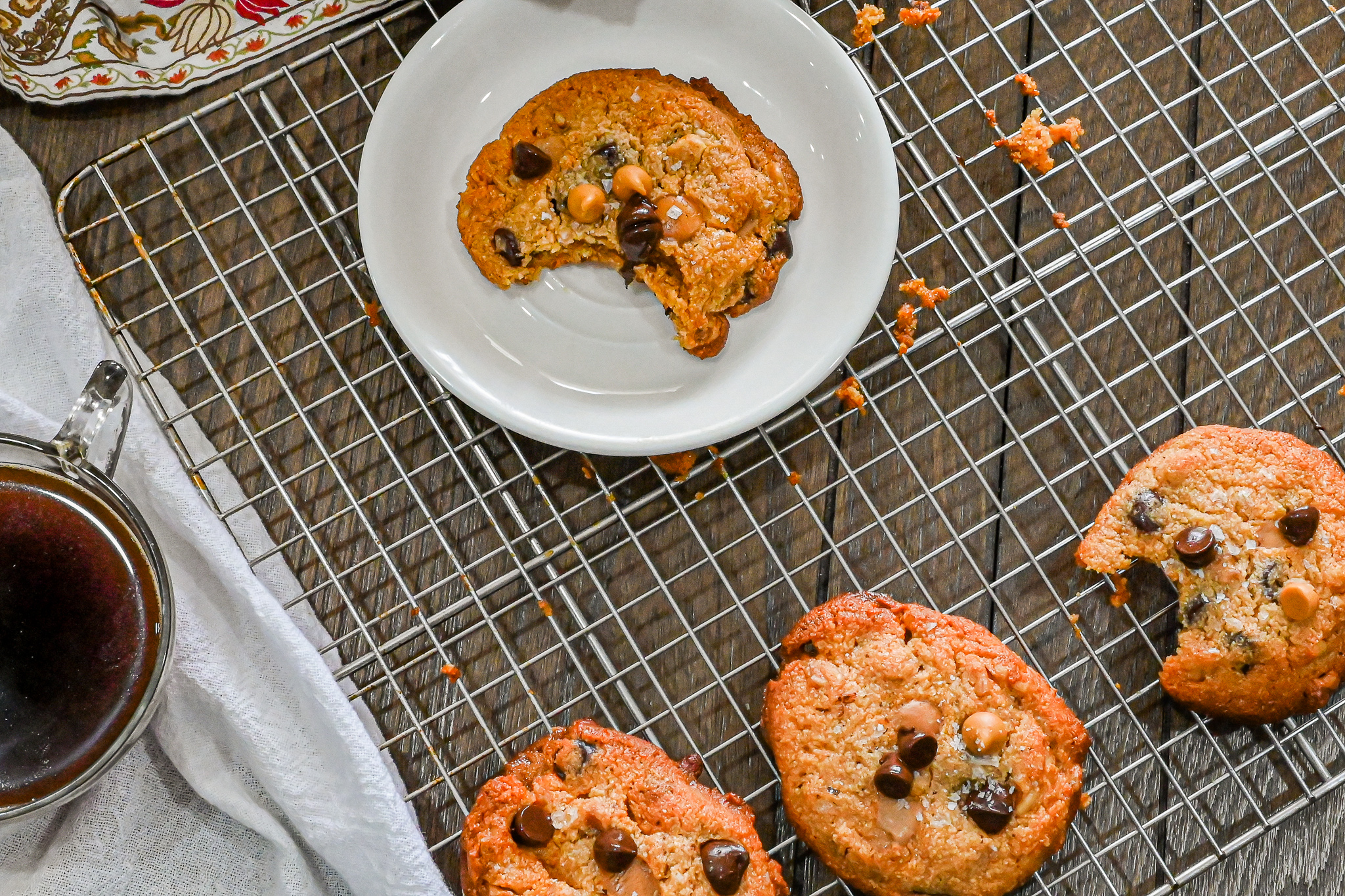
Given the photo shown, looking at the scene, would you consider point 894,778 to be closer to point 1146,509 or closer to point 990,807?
point 990,807

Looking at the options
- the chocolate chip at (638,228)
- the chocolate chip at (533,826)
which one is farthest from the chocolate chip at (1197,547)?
the chocolate chip at (533,826)

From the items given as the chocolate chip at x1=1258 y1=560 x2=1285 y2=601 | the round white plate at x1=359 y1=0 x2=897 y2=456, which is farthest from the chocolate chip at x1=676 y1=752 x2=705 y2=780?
the chocolate chip at x1=1258 y1=560 x2=1285 y2=601

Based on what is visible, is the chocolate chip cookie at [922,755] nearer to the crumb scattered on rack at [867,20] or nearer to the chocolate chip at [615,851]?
the chocolate chip at [615,851]

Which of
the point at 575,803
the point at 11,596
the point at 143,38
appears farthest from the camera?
the point at 143,38

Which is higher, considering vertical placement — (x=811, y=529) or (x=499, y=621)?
(x=811, y=529)

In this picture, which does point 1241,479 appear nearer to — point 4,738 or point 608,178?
point 608,178

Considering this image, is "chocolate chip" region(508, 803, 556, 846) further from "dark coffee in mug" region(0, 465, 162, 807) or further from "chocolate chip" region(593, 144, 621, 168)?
"chocolate chip" region(593, 144, 621, 168)

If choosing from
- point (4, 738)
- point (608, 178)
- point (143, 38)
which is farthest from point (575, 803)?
point (143, 38)
